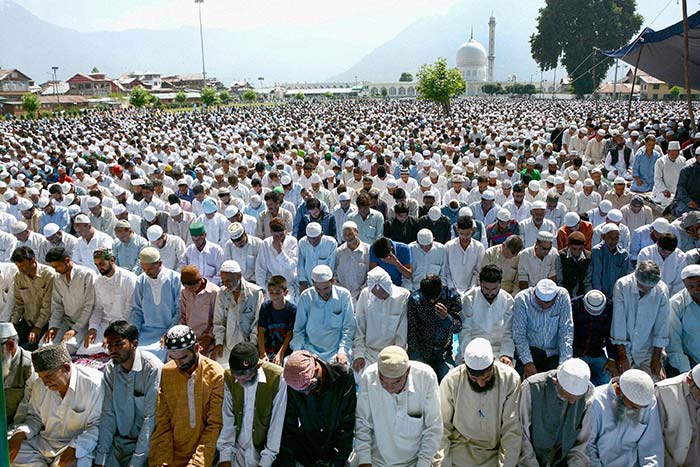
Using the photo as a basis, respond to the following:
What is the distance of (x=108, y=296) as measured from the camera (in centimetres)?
460

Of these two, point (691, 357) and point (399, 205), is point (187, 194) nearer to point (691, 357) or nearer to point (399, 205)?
point (399, 205)

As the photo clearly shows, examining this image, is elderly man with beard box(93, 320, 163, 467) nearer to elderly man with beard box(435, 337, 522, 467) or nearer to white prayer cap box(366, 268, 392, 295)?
white prayer cap box(366, 268, 392, 295)

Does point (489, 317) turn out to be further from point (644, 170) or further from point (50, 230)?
point (644, 170)

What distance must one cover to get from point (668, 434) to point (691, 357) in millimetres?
1237

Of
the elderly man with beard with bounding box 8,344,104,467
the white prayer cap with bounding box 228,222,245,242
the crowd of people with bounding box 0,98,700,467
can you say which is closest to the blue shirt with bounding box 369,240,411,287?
the crowd of people with bounding box 0,98,700,467

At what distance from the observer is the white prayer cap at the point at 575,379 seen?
9.23 feet

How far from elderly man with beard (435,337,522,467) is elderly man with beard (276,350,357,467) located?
590mm

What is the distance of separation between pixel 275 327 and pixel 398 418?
1.50 metres

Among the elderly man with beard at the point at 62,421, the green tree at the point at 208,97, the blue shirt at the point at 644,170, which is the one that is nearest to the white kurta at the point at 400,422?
the elderly man with beard at the point at 62,421

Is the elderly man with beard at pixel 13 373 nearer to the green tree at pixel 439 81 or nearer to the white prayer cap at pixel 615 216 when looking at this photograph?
the white prayer cap at pixel 615 216

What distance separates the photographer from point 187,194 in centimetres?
820

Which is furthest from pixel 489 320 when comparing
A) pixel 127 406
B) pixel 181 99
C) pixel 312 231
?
pixel 181 99

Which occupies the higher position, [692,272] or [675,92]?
[675,92]

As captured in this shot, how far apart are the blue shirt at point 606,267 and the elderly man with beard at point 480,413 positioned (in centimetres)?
232
